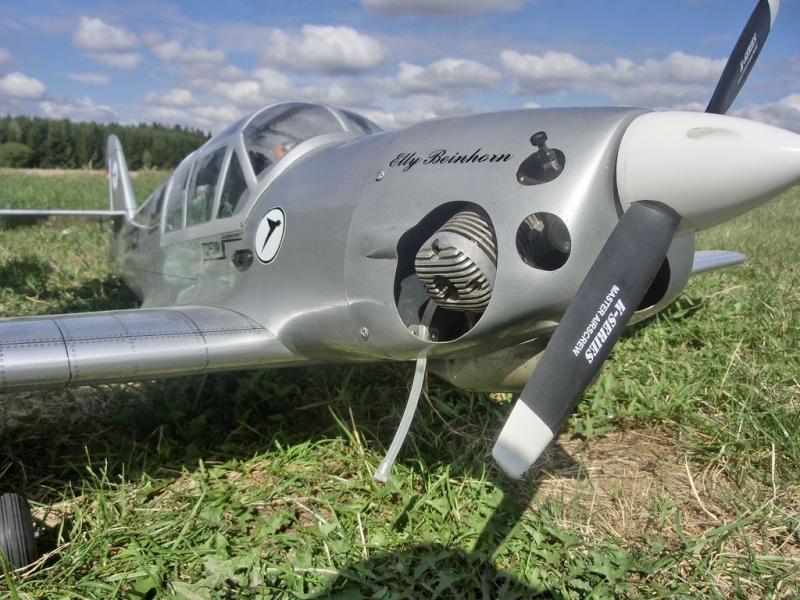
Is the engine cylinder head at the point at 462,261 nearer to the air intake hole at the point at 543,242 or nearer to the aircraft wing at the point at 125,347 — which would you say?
the air intake hole at the point at 543,242

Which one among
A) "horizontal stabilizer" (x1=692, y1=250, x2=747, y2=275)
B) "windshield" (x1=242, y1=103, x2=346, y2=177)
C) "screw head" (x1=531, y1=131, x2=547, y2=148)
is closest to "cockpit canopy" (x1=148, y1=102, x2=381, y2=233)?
"windshield" (x1=242, y1=103, x2=346, y2=177)

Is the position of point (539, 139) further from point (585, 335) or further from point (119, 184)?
point (119, 184)

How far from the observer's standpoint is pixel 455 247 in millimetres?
2475

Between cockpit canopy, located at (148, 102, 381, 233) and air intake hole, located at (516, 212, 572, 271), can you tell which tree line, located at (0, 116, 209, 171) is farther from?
air intake hole, located at (516, 212, 572, 271)

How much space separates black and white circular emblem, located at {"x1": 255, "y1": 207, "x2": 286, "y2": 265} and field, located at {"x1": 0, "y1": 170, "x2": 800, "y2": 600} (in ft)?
3.17

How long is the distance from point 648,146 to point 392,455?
1.53 m

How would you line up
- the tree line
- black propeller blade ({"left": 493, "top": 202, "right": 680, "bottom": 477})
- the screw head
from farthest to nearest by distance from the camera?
the tree line
the screw head
black propeller blade ({"left": 493, "top": 202, "right": 680, "bottom": 477})

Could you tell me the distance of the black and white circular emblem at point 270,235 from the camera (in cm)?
350

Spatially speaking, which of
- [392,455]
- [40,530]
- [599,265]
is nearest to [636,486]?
[392,455]

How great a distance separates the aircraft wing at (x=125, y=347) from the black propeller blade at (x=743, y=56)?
2.34 metres

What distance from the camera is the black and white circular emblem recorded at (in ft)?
11.5

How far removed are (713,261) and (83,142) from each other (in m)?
52.3

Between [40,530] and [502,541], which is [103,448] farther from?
[502,541]

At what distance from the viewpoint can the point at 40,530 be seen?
2877 millimetres
